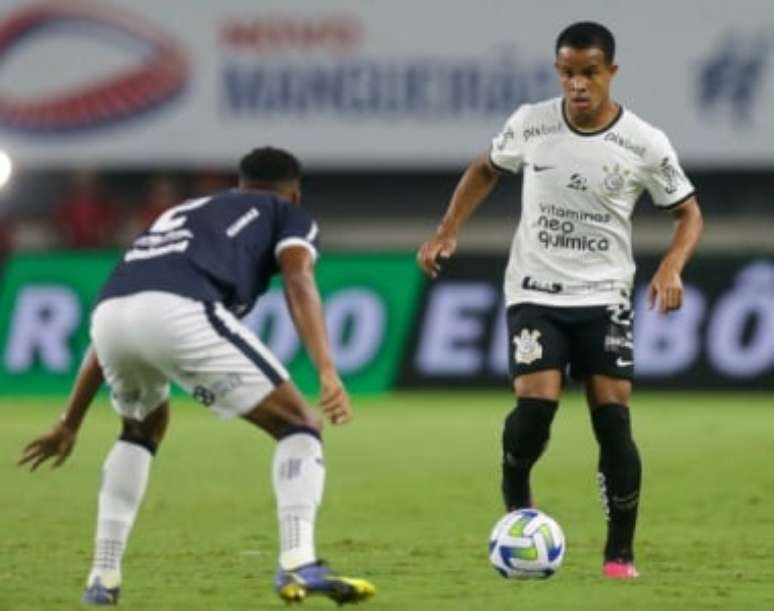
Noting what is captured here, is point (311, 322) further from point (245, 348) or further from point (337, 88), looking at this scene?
point (337, 88)

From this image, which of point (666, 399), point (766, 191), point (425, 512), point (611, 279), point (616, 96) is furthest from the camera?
point (766, 191)

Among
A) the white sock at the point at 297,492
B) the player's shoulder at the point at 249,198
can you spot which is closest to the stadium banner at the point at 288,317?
the player's shoulder at the point at 249,198

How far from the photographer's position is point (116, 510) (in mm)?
8672

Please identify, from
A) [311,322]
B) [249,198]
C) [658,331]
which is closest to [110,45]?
[658,331]

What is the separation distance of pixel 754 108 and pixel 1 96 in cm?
849

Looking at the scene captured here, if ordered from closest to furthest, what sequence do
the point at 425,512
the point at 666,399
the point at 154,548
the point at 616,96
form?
the point at 154,548, the point at 425,512, the point at 666,399, the point at 616,96

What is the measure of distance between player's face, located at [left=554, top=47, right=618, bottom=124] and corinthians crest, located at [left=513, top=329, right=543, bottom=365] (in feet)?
3.13

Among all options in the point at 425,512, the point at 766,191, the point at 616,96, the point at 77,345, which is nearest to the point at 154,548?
the point at 425,512

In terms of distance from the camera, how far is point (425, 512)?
13312 mm

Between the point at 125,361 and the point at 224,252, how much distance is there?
52 centimetres

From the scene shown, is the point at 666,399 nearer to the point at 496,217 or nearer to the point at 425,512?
the point at 496,217

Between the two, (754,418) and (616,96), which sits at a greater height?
(616,96)

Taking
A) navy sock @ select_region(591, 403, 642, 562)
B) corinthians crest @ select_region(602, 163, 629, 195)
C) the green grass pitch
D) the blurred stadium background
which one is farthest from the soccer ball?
the blurred stadium background

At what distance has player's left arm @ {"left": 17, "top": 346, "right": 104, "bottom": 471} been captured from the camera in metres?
8.69
